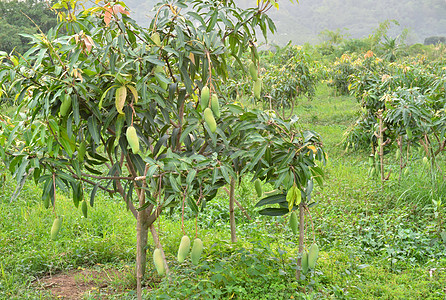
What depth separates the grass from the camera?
78.0 inches

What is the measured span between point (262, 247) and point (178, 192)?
2.93ft

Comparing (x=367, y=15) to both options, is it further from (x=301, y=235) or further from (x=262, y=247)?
(x=301, y=235)

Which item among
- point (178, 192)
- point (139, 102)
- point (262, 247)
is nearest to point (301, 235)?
point (262, 247)

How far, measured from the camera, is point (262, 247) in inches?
86.9

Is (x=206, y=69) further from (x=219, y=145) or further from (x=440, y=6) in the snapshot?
(x=440, y=6)

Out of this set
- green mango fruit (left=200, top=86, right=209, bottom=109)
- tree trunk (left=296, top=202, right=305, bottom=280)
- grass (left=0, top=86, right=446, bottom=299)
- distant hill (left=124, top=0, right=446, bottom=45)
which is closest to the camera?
green mango fruit (left=200, top=86, right=209, bottom=109)

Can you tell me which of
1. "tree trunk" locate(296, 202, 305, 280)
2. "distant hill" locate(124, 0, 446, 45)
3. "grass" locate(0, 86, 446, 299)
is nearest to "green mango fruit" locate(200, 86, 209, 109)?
"tree trunk" locate(296, 202, 305, 280)

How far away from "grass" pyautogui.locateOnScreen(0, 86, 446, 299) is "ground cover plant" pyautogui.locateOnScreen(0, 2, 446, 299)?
0.01 m

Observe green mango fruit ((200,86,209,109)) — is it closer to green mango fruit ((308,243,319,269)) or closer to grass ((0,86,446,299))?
green mango fruit ((308,243,319,269))

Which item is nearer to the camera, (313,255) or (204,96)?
(204,96)

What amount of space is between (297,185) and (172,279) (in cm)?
78

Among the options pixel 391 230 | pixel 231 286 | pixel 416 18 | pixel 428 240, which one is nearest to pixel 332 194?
pixel 391 230

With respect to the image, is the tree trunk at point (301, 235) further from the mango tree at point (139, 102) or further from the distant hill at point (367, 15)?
the distant hill at point (367, 15)

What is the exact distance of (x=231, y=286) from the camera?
1.87m
